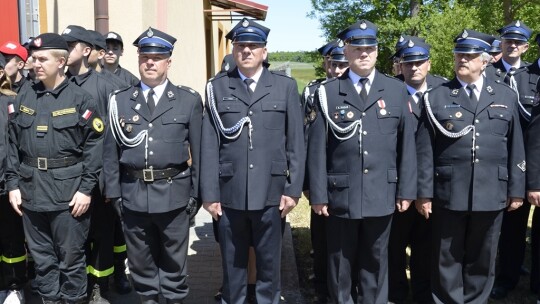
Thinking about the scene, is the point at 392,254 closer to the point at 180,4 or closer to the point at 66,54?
the point at 66,54

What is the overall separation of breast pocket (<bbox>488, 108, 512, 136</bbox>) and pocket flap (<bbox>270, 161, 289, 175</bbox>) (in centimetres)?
142

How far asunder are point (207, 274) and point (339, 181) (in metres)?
2.01

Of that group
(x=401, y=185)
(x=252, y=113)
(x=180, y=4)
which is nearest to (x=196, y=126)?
(x=252, y=113)

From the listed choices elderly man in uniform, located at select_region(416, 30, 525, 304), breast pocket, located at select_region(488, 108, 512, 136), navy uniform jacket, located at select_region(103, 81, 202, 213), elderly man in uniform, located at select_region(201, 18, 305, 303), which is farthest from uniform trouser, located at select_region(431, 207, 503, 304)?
navy uniform jacket, located at select_region(103, 81, 202, 213)

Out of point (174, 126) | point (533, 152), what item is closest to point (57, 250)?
point (174, 126)

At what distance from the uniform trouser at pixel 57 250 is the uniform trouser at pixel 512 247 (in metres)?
3.41

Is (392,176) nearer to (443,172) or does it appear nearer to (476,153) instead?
(443,172)

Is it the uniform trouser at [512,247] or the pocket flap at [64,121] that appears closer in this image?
the pocket flap at [64,121]

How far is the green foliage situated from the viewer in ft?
47.0

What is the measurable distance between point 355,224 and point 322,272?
1013 mm

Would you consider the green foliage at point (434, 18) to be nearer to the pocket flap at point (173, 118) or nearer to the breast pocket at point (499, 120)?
the breast pocket at point (499, 120)

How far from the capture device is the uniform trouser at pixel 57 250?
3930 mm

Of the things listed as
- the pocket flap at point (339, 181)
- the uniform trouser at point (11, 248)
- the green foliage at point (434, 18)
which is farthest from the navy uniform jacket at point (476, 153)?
the green foliage at point (434, 18)

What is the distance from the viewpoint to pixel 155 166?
374 centimetres
